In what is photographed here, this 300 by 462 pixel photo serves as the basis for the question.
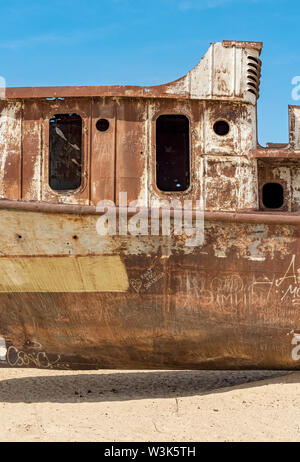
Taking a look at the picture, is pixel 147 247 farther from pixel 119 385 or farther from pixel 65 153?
pixel 65 153

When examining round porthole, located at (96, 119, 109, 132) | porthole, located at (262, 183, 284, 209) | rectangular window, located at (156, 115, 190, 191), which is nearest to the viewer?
round porthole, located at (96, 119, 109, 132)

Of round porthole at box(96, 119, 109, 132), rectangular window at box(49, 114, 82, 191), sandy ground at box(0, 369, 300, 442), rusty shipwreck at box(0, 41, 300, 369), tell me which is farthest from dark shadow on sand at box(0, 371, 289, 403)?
round porthole at box(96, 119, 109, 132)

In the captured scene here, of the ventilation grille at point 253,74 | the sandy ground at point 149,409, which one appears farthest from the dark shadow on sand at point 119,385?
the ventilation grille at point 253,74

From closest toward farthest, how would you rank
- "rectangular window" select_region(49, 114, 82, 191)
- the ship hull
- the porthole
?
the ship hull, the porthole, "rectangular window" select_region(49, 114, 82, 191)

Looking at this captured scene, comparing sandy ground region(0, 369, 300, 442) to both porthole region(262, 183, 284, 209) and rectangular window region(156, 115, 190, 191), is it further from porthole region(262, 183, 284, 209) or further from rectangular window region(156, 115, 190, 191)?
rectangular window region(156, 115, 190, 191)

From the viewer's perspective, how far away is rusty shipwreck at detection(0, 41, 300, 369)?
4.88 metres

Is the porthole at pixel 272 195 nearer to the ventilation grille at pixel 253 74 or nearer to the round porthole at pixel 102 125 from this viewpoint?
the ventilation grille at pixel 253 74

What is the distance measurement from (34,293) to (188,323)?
142 cm

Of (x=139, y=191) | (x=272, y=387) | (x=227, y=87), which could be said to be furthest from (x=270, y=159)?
(x=272, y=387)

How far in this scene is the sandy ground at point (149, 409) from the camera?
4082 mm

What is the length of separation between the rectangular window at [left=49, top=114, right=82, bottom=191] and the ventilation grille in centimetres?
258

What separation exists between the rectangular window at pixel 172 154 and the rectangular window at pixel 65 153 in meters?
1.22

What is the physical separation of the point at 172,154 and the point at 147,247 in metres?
3.45
